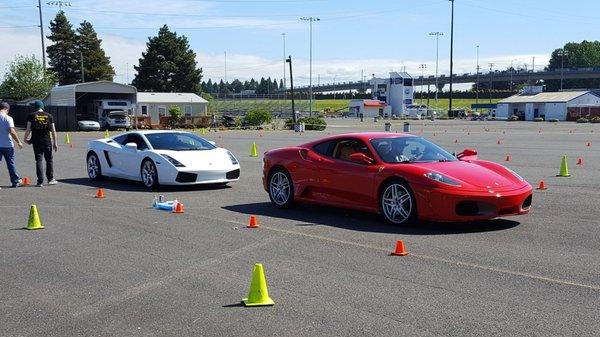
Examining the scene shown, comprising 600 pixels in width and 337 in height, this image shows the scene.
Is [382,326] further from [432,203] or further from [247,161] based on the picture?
[247,161]

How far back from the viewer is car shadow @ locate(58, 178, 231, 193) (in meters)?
14.4

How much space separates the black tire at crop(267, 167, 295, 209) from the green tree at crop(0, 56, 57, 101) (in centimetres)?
7362

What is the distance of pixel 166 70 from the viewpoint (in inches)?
4011

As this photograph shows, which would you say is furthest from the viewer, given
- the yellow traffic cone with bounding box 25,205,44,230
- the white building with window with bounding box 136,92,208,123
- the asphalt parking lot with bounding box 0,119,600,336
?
the white building with window with bounding box 136,92,208,123

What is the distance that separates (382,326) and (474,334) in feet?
2.26

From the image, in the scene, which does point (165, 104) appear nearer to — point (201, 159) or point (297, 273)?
point (201, 159)

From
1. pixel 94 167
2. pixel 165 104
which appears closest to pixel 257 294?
pixel 94 167

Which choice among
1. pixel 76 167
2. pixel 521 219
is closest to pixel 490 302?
pixel 521 219

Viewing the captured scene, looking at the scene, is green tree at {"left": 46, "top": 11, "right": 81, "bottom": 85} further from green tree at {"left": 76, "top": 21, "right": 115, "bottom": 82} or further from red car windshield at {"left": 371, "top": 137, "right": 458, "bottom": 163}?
red car windshield at {"left": 371, "top": 137, "right": 458, "bottom": 163}

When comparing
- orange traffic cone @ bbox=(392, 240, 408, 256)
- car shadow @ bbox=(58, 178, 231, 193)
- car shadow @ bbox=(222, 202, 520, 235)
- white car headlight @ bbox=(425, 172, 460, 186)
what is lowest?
car shadow @ bbox=(58, 178, 231, 193)

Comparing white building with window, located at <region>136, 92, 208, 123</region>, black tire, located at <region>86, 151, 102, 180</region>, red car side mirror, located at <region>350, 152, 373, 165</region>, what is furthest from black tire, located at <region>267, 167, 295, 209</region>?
white building with window, located at <region>136, 92, 208, 123</region>

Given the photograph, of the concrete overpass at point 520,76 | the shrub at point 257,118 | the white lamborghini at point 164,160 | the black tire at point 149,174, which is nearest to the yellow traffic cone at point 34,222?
the white lamborghini at point 164,160

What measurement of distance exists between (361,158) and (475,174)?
1.69m

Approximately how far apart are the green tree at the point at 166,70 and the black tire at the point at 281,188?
9311cm
